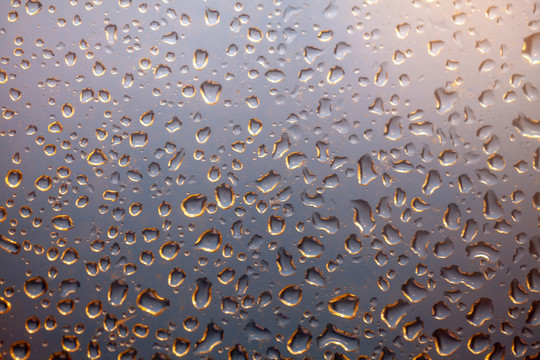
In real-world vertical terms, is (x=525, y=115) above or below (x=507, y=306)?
above

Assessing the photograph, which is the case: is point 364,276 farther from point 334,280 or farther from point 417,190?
point 417,190

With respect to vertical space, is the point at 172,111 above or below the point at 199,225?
above

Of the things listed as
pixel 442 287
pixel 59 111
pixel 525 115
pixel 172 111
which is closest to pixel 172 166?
pixel 172 111

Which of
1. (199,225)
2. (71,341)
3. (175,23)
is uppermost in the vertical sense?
→ (175,23)

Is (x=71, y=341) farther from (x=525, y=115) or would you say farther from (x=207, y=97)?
(x=525, y=115)

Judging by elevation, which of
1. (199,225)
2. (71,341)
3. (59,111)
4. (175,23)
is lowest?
(71,341)

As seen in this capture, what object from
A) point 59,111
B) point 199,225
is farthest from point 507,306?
point 59,111
